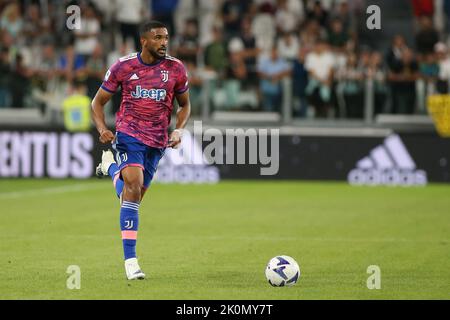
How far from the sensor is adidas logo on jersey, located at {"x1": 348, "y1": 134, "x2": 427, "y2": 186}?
22719 mm

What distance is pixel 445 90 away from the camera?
22.6 metres

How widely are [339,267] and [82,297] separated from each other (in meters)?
3.24

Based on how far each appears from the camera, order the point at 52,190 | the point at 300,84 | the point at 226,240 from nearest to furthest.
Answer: the point at 226,240, the point at 52,190, the point at 300,84

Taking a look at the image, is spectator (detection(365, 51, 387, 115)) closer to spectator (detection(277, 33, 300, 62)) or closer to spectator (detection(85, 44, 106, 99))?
spectator (detection(277, 33, 300, 62))

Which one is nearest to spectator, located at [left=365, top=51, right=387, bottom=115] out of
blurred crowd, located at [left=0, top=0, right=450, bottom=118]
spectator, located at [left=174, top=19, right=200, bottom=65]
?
blurred crowd, located at [left=0, top=0, right=450, bottom=118]

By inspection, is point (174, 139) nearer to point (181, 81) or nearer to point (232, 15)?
point (181, 81)

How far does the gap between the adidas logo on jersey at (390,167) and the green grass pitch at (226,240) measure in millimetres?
739

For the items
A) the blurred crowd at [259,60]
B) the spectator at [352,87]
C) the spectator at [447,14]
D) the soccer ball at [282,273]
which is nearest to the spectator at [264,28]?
the blurred crowd at [259,60]

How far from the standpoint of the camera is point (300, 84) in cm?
2298

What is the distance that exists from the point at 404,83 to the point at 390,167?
1.78m

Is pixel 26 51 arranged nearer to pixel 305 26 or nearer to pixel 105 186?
pixel 105 186

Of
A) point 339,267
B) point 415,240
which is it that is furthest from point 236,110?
point 339,267

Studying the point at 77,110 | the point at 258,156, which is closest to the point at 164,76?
the point at 77,110

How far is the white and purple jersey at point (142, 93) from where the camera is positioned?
407 inches
